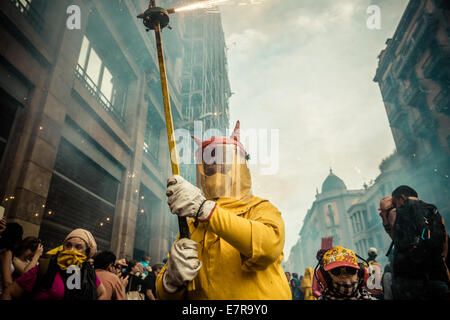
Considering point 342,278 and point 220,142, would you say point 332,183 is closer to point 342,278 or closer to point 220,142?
point 342,278

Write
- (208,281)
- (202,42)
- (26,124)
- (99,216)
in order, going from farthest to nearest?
1. (202,42)
2. (99,216)
3. (26,124)
4. (208,281)

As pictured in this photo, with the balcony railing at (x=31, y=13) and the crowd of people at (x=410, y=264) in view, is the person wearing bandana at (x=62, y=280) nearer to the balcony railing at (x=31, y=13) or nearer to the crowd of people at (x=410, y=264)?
the crowd of people at (x=410, y=264)

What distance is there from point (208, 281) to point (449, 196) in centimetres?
2094

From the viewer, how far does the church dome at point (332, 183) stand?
190 ft

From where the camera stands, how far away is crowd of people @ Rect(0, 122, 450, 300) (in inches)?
58.1

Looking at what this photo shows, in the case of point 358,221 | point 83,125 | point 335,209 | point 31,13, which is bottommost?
point 83,125

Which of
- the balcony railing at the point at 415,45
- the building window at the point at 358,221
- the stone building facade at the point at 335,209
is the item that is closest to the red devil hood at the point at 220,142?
the balcony railing at the point at 415,45

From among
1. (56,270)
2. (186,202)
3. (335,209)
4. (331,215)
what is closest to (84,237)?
(56,270)

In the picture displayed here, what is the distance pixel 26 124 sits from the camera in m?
5.78

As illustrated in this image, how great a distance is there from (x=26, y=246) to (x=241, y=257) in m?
→ 3.49

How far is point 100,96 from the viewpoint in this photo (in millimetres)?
9461

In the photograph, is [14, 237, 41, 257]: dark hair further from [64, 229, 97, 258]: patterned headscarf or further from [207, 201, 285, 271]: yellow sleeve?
[207, 201, 285, 271]: yellow sleeve

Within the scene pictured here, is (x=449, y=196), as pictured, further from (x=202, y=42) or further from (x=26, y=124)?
(x=202, y=42)
